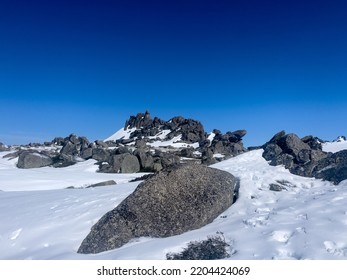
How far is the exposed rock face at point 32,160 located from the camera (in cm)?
3536

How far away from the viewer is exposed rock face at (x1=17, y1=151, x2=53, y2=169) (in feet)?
116

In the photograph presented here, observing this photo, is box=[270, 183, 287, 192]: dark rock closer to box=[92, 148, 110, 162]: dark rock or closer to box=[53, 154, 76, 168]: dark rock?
box=[92, 148, 110, 162]: dark rock

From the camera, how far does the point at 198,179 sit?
34.0 feet

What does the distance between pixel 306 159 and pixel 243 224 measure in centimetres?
1106

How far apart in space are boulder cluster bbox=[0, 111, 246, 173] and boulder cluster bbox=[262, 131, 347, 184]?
7271mm

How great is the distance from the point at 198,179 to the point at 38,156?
1271 inches

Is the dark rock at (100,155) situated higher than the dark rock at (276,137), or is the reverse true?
the dark rock at (276,137)

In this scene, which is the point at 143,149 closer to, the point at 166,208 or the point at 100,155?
the point at 100,155

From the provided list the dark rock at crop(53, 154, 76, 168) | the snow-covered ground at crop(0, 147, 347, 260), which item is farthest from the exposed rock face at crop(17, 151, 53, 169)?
the snow-covered ground at crop(0, 147, 347, 260)

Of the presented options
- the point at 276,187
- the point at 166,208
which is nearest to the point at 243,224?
the point at 166,208

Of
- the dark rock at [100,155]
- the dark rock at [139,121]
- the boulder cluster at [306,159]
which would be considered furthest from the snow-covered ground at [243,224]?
the dark rock at [139,121]

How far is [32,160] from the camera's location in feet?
119

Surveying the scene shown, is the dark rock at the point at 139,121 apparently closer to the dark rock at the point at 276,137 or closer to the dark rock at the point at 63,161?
the dark rock at the point at 63,161
